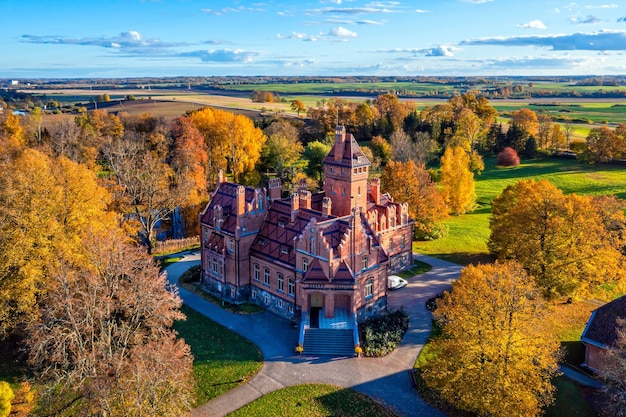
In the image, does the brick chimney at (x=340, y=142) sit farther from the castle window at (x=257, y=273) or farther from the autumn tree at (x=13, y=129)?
the autumn tree at (x=13, y=129)

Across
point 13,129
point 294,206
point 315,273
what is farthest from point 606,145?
point 13,129

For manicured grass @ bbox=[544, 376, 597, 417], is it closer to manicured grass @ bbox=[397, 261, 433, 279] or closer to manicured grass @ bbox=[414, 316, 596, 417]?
manicured grass @ bbox=[414, 316, 596, 417]

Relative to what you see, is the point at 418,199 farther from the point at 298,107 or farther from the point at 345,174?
the point at 298,107

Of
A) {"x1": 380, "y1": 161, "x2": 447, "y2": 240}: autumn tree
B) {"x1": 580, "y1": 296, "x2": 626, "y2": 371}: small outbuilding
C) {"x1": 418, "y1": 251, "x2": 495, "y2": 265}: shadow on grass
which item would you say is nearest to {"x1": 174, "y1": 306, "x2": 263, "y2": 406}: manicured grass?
Result: {"x1": 580, "y1": 296, "x2": 626, "y2": 371}: small outbuilding

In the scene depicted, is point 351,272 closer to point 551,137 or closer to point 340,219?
point 340,219

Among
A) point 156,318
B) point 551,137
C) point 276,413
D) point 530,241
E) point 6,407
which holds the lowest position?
point 276,413

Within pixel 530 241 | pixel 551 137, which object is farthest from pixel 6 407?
pixel 551 137
